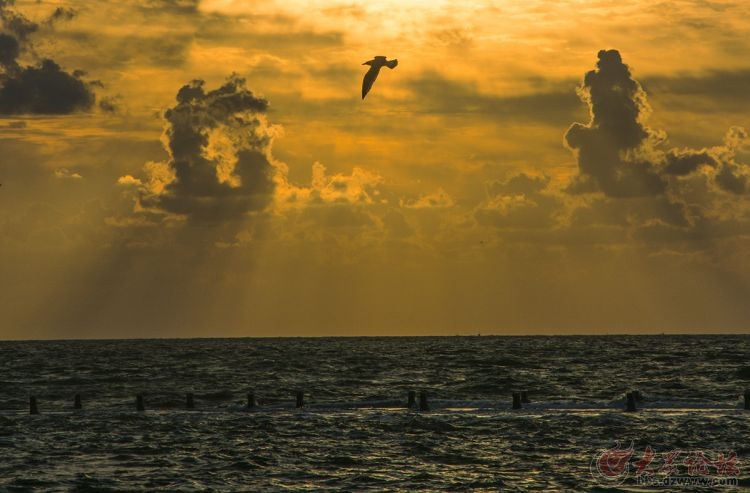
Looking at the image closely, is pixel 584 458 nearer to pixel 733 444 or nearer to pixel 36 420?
pixel 733 444

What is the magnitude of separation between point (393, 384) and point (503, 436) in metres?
36.9

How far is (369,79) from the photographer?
91.1 ft

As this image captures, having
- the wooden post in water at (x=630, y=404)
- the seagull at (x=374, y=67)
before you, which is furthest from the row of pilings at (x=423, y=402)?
the seagull at (x=374, y=67)

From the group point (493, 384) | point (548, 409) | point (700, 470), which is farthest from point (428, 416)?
point (493, 384)

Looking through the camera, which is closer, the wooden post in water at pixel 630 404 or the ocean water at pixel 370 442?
the ocean water at pixel 370 442

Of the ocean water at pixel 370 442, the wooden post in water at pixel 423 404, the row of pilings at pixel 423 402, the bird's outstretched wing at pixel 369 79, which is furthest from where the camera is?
the wooden post in water at pixel 423 404

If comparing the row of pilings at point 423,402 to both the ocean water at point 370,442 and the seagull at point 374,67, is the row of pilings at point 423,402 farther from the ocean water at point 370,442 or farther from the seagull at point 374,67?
the seagull at point 374,67

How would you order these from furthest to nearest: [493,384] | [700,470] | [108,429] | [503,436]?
[493,384] → [108,429] → [503,436] → [700,470]

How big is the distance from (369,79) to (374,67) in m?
1.25

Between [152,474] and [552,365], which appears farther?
[552,365]

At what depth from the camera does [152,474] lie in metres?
34.8

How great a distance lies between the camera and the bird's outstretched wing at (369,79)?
26500 millimetres

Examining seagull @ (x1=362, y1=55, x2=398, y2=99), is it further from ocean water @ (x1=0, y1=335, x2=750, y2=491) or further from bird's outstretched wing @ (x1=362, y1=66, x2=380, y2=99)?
ocean water @ (x1=0, y1=335, x2=750, y2=491)

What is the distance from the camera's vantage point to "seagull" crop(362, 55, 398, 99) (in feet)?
89.0
